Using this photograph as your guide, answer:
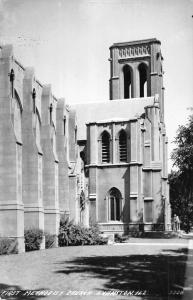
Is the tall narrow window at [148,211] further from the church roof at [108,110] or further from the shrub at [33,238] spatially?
the shrub at [33,238]

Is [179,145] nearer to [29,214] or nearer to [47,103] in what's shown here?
[47,103]

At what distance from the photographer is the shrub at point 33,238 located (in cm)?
2634

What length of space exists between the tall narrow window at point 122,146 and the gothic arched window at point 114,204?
315cm

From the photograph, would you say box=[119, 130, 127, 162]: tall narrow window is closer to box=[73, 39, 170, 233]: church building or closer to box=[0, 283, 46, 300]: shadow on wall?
box=[73, 39, 170, 233]: church building

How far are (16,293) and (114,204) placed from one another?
31693mm


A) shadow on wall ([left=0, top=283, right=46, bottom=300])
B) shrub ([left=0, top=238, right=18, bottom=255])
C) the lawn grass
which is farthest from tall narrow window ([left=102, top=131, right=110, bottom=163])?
shadow on wall ([left=0, top=283, right=46, bottom=300])

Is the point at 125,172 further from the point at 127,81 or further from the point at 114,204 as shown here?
the point at 127,81

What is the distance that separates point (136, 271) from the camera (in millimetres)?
15508

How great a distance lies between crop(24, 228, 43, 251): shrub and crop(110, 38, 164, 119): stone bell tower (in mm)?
33548

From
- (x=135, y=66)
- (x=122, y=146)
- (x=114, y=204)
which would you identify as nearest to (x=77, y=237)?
(x=114, y=204)

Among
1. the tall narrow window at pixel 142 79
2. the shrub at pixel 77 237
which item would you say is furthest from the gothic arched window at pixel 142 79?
the shrub at pixel 77 237

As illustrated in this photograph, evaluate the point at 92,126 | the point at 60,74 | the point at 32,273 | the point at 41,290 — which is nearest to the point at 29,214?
the point at 60,74

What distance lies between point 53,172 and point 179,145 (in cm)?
1442

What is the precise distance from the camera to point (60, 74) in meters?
21.1
